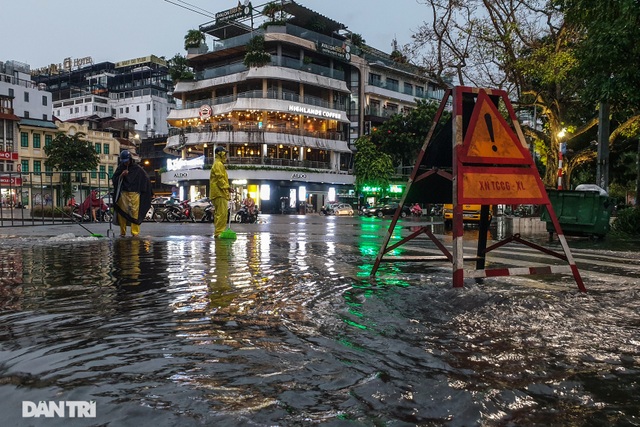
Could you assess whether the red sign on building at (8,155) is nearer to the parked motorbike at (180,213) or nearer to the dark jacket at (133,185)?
the parked motorbike at (180,213)

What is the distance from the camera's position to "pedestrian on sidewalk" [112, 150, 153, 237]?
1108 cm

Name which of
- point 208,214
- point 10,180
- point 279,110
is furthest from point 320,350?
point 279,110

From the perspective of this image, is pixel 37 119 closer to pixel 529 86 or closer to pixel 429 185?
pixel 529 86

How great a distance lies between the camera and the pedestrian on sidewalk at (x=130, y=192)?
11078mm

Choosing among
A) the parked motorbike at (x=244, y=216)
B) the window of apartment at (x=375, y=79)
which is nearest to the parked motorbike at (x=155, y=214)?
the parked motorbike at (x=244, y=216)

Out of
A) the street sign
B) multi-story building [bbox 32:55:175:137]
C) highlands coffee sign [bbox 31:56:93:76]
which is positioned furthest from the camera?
highlands coffee sign [bbox 31:56:93:76]

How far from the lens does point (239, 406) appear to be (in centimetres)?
208

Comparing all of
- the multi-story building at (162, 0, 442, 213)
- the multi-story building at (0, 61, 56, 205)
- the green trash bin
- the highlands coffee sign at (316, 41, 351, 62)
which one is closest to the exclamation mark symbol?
the green trash bin

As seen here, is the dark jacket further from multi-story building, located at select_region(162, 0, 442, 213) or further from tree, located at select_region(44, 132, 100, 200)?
tree, located at select_region(44, 132, 100, 200)

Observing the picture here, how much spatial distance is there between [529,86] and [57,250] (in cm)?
1920

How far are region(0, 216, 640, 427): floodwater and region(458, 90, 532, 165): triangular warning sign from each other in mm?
1224

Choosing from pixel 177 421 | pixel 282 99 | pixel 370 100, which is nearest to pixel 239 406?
pixel 177 421

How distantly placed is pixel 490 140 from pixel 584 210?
10.9m

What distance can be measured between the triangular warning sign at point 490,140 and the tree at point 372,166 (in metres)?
49.2
